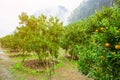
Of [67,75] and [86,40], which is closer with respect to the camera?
[67,75]

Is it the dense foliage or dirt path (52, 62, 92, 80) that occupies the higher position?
the dense foliage

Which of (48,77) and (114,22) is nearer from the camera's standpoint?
(114,22)

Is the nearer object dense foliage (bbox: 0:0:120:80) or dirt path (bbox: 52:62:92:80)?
dense foliage (bbox: 0:0:120:80)

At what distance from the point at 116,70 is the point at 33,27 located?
22.1 meters

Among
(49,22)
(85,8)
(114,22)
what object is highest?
(85,8)

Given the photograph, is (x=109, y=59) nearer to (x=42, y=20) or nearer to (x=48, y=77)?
(x=48, y=77)

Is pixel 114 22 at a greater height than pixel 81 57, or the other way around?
pixel 114 22

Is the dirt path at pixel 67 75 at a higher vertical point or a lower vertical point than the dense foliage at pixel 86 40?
lower

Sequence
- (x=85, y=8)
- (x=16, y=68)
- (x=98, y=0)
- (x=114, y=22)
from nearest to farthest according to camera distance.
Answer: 1. (x=114, y=22)
2. (x=16, y=68)
3. (x=98, y=0)
4. (x=85, y=8)

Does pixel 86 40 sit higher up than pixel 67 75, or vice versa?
pixel 86 40

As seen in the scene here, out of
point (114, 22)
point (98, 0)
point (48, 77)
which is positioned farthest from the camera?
point (98, 0)

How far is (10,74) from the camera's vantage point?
79.7ft

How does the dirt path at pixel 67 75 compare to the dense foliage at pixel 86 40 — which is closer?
the dense foliage at pixel 86 40

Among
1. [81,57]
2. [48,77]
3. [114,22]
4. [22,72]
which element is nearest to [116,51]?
[114,22]
